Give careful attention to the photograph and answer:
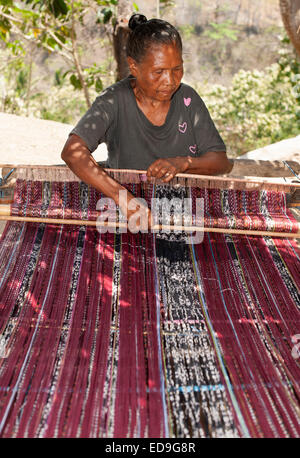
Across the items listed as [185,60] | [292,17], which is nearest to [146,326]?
[292,17]

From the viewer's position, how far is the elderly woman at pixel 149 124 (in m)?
1.97

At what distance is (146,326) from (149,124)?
1110 mm

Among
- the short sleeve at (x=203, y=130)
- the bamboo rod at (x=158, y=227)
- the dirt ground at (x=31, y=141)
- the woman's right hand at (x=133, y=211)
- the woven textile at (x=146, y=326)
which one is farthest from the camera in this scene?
the dirt ground at (x=31, y=141)

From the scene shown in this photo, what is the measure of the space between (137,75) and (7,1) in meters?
3.37

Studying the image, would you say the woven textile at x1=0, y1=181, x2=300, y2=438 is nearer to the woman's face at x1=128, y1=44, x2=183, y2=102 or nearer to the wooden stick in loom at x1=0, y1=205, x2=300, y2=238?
the wooden stick in loom at x1=0, y1=205, x2=300, y2=238

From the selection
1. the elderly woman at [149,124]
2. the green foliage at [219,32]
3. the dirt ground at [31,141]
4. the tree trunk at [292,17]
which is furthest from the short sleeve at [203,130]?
the green foliage at [219,32]

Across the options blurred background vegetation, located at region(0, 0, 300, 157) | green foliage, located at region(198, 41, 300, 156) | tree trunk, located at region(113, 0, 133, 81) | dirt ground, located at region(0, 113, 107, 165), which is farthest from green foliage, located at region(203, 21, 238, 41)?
tree trunk, located at region(113, 0, 133, 81)

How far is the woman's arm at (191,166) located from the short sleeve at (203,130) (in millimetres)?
46

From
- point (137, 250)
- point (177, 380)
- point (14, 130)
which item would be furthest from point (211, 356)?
point (14, 130)

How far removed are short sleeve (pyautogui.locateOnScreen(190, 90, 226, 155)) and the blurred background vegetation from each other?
0.74m

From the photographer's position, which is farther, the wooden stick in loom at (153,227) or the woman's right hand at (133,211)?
the wooden stick in loom at (153,227)

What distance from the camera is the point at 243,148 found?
416 inches

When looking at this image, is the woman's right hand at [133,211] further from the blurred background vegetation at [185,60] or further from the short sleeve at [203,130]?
the blurred background vegetation at [185,60]
